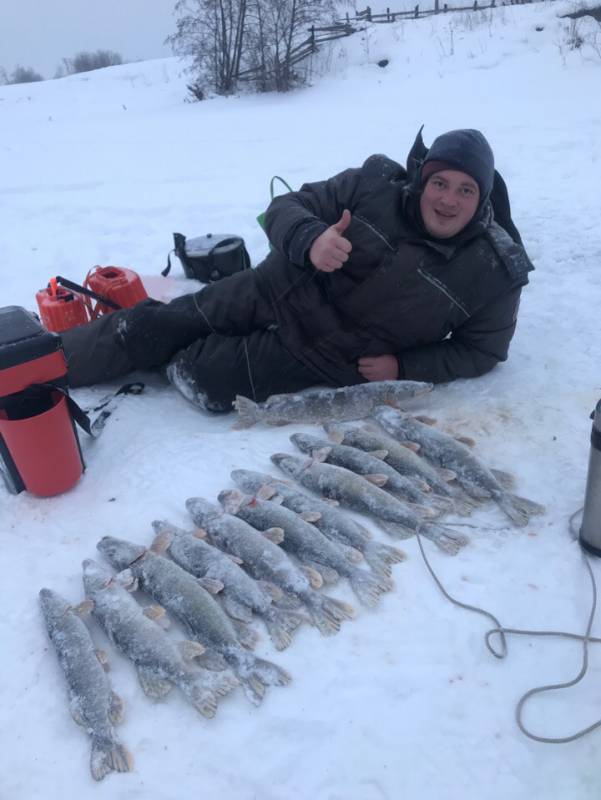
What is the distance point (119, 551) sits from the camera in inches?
113

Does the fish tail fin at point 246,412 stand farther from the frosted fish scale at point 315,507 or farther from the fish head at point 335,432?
the frosted fish scale at point 315,507

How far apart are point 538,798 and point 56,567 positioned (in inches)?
86.7

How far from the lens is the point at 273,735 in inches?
85.9

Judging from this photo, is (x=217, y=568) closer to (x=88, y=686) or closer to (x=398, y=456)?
(x=88, y=686)

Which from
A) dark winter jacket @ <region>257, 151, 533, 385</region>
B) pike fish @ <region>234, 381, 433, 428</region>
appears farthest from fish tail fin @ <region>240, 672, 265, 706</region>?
dark winter jacket @ <region>257, 151, 533, 385</region>

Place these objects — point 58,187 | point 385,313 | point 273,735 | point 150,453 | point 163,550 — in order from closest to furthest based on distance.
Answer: point 273,735 < point 163,550 < point 150,453 < point 385,313 < point 58,187

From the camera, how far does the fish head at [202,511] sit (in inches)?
120

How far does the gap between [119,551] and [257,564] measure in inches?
25.8

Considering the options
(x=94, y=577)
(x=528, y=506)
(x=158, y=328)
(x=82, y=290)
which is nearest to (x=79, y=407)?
(x=158, y=328)

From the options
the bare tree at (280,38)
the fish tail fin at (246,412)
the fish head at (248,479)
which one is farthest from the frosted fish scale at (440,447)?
the bare tree at (280,38)

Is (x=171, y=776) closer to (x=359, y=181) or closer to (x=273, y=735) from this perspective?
(x=273, y=735)

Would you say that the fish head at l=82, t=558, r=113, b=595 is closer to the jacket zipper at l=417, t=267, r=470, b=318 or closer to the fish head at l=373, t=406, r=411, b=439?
the fish head at l=373, t=406, r=411, b=439

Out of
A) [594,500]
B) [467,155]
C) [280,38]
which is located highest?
[280,38]

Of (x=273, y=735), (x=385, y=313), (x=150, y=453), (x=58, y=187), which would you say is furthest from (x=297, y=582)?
(x=58, y=187)
